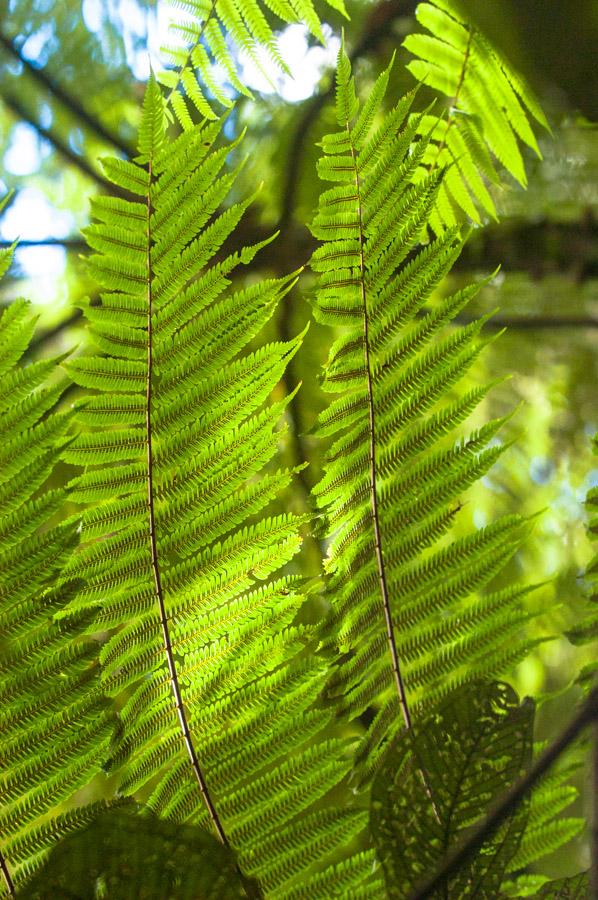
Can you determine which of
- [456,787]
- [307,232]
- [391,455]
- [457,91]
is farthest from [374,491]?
[307,232]

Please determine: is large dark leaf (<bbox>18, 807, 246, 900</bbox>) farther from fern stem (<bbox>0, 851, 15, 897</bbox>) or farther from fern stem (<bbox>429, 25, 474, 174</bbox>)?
fern stem (<bbox>429, 25, 474, 174</bbox>)

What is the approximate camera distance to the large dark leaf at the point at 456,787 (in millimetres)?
280

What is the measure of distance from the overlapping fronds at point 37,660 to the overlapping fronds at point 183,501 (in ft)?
0.08

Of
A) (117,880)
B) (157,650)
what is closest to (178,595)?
(157,650)

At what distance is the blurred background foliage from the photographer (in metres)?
0.98

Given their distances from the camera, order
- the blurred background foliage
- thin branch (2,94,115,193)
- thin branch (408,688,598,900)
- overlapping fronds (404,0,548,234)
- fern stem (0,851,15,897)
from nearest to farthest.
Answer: thin branch (408,688,598,900) < fern stem (0,851,15,897) < overlapping fronds (404,0,548,234) < the blurred background foliage < thin branch (2,94,115,193)

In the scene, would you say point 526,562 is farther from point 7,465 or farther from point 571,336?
point 7,465

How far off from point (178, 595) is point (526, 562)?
0.82 metres

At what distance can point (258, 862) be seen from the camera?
0.36 m

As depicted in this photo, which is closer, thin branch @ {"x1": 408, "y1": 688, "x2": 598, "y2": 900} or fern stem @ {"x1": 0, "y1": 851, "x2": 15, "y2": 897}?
thin branch @ {"x1": 408, "y1": 688, "x2": 598, "y2": 900}

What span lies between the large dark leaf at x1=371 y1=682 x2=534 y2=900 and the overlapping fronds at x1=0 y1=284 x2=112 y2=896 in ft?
0.45

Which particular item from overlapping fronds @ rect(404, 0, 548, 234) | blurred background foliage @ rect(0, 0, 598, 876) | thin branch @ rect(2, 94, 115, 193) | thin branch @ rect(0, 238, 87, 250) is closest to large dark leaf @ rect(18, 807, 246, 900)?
overlapping fronds @ rect(404, 0, 548, 234)

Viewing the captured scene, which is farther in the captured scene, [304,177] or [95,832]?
[304,177]

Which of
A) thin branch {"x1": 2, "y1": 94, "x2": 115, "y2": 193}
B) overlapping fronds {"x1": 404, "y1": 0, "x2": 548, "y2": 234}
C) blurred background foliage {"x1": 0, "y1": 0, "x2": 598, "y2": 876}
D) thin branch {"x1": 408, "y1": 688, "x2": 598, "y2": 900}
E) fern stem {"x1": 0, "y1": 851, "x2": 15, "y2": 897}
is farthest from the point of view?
thin branch {"x1": 2, "y1": 94, "x2": 115, "y2": 193}
